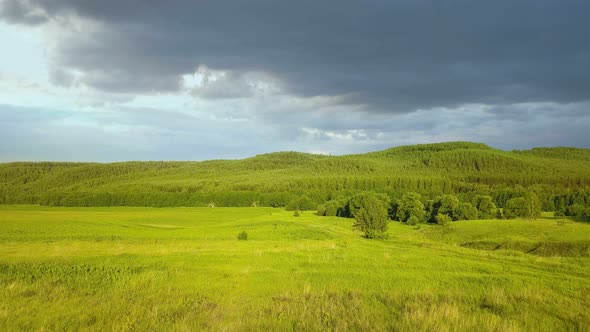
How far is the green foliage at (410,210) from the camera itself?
101919 millimetres

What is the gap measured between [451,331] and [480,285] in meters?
8.59

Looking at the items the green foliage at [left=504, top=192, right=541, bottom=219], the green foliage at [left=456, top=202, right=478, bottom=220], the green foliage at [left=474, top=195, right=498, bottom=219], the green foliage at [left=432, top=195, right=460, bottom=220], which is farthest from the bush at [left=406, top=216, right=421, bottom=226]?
the green foliage at [left=504, top=192, right=541, bottom=219]

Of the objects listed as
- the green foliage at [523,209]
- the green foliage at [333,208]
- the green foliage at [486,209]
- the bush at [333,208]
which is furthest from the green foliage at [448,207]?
the bush at [333,208]

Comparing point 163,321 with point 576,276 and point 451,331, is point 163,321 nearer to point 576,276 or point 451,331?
point 451,331

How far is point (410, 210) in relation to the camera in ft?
344

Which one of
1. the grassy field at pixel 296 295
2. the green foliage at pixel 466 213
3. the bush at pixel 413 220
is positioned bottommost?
the bush at pixel 413 220

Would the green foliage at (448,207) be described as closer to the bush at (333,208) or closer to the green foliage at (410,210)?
the green foliage at (410,210)

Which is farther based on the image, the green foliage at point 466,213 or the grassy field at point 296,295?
the green foliage at point 466,213

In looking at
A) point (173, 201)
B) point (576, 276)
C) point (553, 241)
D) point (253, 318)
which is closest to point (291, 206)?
point (173, 201)

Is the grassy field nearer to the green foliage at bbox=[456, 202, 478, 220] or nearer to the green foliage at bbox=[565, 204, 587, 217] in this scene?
the green foliage at bbox=[456, 202, 478, 220]

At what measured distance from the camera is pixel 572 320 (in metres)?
11.2

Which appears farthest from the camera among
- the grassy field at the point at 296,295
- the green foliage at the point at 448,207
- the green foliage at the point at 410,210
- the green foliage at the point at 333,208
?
the green foliage at the point at 333,208

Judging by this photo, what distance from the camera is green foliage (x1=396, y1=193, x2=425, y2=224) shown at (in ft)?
334

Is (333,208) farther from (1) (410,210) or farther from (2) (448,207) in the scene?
(2) (448,207)
